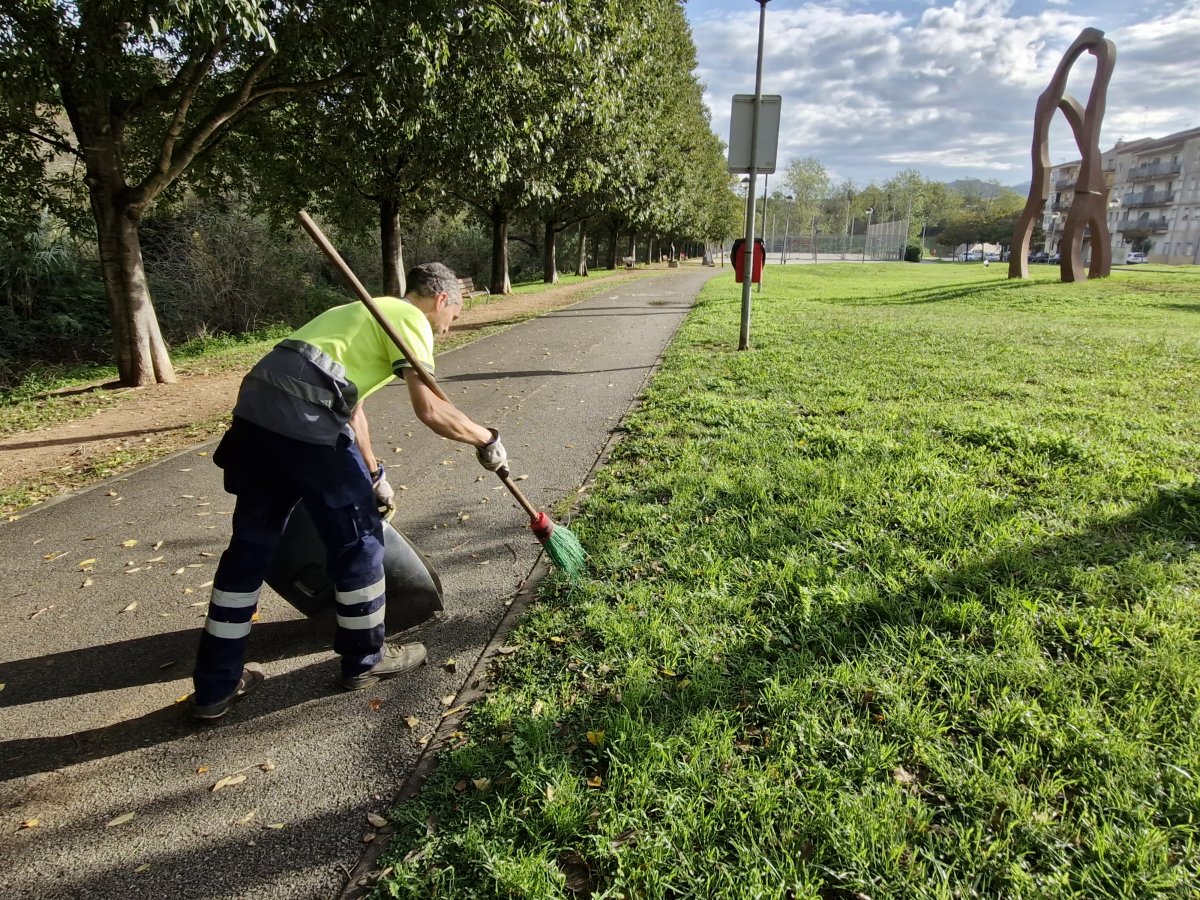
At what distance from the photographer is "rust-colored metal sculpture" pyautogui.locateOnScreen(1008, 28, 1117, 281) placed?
21.9 meters

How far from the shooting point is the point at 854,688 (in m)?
2.56

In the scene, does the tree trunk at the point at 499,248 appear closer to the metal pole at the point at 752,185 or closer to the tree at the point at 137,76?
the tree at the point at 137,76

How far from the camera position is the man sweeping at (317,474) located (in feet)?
8.13

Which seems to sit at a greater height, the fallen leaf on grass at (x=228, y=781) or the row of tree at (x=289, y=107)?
the row of tree at (x=289, y=107)

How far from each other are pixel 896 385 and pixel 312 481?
22.3ft

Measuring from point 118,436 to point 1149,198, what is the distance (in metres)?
96.4

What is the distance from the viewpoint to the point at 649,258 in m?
56.9

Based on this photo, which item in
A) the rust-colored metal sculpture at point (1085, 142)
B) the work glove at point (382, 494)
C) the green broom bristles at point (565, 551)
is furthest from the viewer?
the rust-colored metal sculpture at point (1085, 142)

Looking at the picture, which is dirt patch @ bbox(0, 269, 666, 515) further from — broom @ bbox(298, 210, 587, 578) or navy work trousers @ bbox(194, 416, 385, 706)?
broom @ bbox(298, 210, 587, 578)

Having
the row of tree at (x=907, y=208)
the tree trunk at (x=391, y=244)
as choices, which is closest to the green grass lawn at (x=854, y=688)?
the tree trunk at (x=391, y=244)

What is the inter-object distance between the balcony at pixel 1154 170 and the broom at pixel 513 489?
93120 mm

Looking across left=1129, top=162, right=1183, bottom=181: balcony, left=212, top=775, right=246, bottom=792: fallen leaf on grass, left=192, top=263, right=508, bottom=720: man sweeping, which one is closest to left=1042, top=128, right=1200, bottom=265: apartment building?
left=1129, top=162, right=1183, bottom=181: balcony

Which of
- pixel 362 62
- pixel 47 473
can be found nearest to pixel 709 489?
pixel 47 473

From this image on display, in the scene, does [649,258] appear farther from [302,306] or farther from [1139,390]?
[1139,390]
